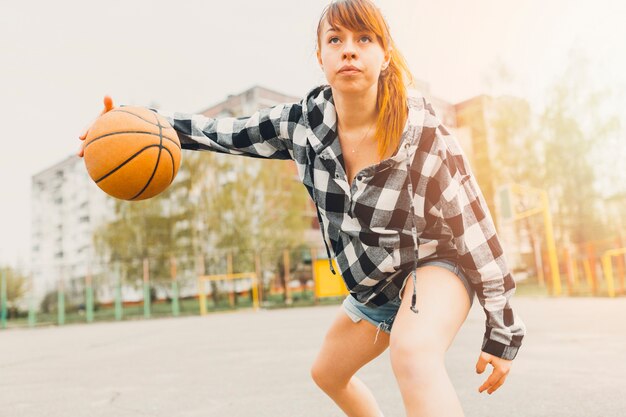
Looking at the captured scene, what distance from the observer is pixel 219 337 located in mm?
10016

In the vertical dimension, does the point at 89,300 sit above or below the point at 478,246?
above

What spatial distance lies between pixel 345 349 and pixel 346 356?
28mm

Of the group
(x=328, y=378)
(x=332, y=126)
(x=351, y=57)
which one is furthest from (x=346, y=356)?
(x=351, y=57)

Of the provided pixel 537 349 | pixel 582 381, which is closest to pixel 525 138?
pixel 537 349

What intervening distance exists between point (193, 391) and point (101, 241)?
84.6 feet

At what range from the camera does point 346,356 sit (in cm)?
220

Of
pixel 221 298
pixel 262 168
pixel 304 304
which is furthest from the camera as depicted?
pixel 262 168

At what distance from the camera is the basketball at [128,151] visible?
225 centimetres

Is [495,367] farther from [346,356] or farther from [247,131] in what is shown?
[247,131]

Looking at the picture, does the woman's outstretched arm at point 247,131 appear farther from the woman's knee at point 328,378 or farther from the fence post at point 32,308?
the fence post at point 32,308

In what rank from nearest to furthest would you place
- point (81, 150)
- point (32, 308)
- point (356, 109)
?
1. point (356, 109)
2. point (81, 150)
3. point (32, 308)

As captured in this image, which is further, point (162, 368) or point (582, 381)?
point (162, 368)

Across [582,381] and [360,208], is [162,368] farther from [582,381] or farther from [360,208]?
[360,208]

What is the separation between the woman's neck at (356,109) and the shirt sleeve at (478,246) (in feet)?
0.81
